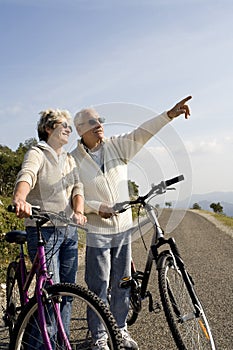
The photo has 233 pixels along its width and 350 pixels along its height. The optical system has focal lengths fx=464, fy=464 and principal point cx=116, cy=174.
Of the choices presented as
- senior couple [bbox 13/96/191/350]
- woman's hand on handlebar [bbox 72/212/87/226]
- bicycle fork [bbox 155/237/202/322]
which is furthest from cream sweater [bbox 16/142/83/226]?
bicycle fork [bbox 155/237/202/322]

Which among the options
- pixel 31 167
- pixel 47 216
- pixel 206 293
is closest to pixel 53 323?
pixel 47 216

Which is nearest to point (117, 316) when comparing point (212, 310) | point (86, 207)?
point (86, 207)

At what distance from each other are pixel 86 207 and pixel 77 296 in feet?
3.33

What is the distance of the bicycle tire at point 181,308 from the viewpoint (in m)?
3.52

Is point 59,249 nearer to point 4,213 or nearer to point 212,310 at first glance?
point 212,310

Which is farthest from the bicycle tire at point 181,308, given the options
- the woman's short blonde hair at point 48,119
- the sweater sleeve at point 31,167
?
the woman's short blonde hair at point 48,119

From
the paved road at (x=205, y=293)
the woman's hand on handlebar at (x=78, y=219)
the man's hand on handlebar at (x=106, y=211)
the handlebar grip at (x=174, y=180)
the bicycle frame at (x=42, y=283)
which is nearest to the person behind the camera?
the bicycle frame at (x=42, y=283)

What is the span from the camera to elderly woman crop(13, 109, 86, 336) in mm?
3555

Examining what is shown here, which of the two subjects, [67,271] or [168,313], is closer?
[168,313]

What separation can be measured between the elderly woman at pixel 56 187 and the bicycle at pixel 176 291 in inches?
16.4

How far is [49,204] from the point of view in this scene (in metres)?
3.59

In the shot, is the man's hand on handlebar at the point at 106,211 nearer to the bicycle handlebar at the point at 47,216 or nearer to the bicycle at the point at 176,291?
the bicycle at the point at 176,291

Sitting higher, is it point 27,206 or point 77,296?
point 27,206

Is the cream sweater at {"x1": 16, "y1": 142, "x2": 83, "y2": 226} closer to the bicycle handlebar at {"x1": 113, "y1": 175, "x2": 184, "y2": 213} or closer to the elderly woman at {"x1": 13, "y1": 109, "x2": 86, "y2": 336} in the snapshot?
the elderly woman at {"x1": 13, "y1": 109, "x2": 86, "y2": 336}
